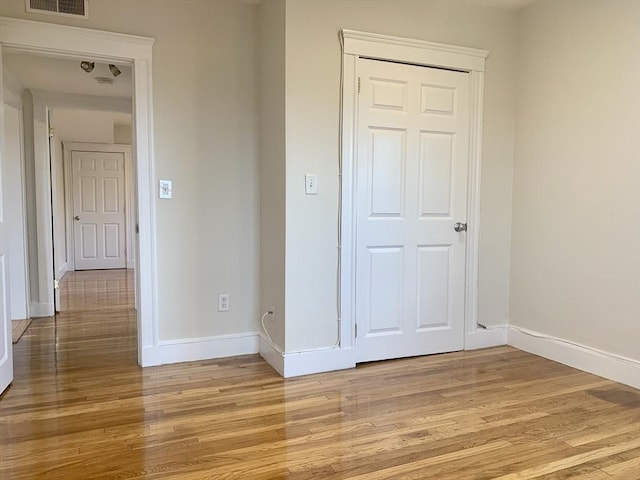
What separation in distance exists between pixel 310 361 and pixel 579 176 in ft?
6.66

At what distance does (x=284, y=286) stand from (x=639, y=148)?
7.03ft

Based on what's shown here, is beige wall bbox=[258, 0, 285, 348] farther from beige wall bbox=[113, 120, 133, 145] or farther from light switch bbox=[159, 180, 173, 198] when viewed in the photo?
beige wall bbox=[113, 120, 133, 145]

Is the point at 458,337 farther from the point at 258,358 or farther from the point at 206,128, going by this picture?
the point at 206,128

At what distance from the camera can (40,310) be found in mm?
4461

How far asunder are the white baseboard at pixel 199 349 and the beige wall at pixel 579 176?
195cm

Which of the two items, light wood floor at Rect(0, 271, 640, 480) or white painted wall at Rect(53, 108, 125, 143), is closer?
light wood floor at Rect(0, 271, 640, 480)

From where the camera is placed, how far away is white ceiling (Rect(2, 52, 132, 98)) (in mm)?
3727

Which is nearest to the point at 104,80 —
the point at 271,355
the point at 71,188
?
the point at 271,355

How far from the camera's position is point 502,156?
344 cm

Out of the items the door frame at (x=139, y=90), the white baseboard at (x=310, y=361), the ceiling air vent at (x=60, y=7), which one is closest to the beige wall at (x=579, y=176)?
the white baseboard at (x=310, y=361)

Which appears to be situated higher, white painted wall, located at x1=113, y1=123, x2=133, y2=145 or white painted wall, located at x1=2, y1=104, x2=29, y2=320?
white painted wall, located at x1=113, y1=123, x2=133, y2=145

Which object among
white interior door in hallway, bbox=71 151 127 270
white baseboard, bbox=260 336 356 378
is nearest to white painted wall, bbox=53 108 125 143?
white interior door in hallway, bbox=71 151 127 270

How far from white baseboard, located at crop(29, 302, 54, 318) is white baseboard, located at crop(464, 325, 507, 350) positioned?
373 cm

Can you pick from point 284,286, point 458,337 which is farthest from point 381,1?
point 458,337
